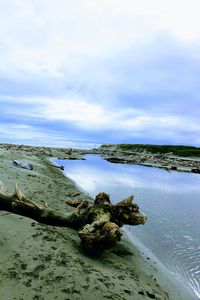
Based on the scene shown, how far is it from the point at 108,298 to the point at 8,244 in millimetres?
2369

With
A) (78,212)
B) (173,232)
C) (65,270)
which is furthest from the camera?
(173,232)

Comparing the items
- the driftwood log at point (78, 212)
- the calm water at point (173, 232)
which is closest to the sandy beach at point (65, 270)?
the driftwood log at point (78, 212)

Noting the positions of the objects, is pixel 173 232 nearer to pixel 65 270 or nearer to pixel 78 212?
pixel 78 212

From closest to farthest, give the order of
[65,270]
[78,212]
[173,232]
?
[65,270] → [78,212] → [173,232]

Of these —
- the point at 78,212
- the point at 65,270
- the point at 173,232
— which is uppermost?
the point at 78,212

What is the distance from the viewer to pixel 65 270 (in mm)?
6117

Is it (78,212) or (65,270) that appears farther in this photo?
(78,212)

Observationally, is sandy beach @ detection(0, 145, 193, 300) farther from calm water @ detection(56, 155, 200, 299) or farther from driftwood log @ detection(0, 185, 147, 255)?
calm water @ detection(56, 155, 200, 299)

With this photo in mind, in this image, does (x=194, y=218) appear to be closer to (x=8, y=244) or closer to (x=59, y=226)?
(x=59, y=226)

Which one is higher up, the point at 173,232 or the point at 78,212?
the point at 78,212

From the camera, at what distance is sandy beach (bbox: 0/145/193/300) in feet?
17.9

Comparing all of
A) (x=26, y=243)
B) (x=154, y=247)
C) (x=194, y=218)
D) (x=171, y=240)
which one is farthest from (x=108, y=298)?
(x=194, y=218)

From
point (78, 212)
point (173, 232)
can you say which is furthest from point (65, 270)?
point (173, 232)

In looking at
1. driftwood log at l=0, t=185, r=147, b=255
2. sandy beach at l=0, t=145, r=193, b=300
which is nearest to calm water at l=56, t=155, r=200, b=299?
sandy beach at l=0, t=145, r=193, b=300
